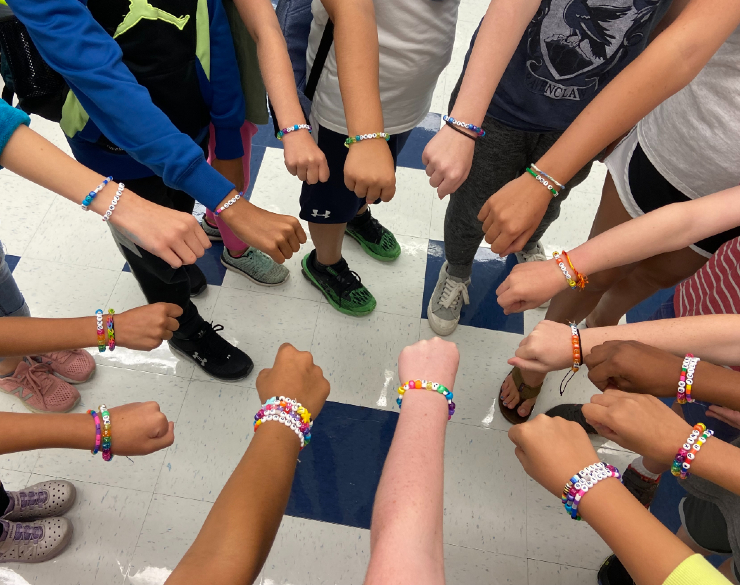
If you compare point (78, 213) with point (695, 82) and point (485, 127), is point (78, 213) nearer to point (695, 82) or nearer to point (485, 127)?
point (485, 127)

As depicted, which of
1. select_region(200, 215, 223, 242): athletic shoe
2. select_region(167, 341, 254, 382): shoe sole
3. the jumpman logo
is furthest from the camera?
select_region(200, 215, 223, 242): athletic shoe

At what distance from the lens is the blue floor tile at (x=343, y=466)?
1.52 m

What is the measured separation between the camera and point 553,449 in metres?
0.83

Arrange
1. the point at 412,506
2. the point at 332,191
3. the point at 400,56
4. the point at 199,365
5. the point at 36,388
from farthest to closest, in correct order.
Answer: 1. the point at 199,365
2. the point at 36,388
3. the point at 332,191
4. the point at 400,56
5. the point at 412,506

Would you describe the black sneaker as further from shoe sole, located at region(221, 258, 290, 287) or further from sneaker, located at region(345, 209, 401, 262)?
sneaker, located at region(345, 209, 401, 262)

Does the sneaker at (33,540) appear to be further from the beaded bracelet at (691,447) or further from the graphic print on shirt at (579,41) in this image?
the graphic print on shirt at (579,41)

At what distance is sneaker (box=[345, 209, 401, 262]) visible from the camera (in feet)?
6.60


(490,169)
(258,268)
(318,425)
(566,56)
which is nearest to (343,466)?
(318,425)

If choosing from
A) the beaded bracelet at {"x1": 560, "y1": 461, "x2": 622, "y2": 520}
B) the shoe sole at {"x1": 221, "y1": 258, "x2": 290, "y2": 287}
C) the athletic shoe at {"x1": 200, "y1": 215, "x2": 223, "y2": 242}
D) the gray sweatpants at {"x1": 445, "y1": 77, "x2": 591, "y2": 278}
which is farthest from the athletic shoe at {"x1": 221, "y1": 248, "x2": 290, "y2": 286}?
the beaded bracelet at {"x1": 560, "y1": 461, "x2": 622, "y2": 520}

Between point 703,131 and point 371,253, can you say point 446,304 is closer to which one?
point 371,253

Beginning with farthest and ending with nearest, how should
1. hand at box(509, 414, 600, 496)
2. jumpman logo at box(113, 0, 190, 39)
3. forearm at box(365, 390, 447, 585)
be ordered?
jumpman logo at box(113, 0, 190, 39) → hand at box(509, 414, 600, 496) → forearm at box(365, 390, 447, 585)

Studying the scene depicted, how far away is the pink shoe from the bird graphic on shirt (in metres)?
1.65

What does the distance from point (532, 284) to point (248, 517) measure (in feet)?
2.22

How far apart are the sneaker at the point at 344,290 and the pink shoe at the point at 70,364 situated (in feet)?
2.66
